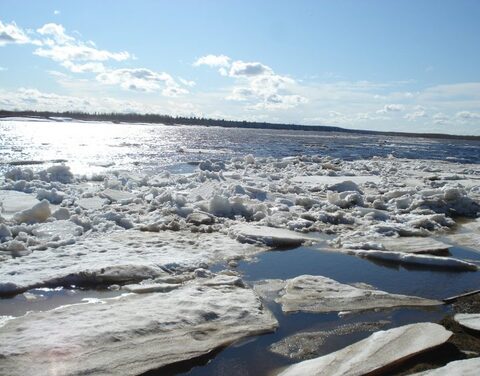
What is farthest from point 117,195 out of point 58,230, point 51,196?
point 58,230

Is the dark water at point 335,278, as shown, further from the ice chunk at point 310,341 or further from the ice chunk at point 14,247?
the ice chunk at point 14,247

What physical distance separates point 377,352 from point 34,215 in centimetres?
573

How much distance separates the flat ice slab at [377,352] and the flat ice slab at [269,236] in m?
3.09

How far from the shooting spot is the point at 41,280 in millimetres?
4430

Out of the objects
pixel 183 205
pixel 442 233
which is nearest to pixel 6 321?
pixel 183 205

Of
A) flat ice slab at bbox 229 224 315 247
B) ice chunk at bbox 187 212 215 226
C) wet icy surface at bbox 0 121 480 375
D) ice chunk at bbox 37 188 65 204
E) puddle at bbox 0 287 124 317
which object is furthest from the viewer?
ice chunk at bbox 37 188 65 204

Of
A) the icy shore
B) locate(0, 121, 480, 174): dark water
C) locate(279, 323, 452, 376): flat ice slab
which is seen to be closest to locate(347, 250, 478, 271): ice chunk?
the icy shore

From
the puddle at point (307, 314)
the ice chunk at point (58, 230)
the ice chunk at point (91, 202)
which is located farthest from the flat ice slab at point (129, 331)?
the ice chunk at point (91, 202)

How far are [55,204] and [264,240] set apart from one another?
4789mm

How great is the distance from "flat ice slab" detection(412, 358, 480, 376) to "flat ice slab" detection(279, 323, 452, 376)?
0.25 m

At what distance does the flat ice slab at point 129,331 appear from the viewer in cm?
287

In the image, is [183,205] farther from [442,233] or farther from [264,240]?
[442,233]

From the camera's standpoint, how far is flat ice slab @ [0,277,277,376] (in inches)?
113

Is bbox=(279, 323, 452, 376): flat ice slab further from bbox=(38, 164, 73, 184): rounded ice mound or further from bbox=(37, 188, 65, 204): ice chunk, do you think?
bbox=(38, 164, 73, 184): rounded ice mound
